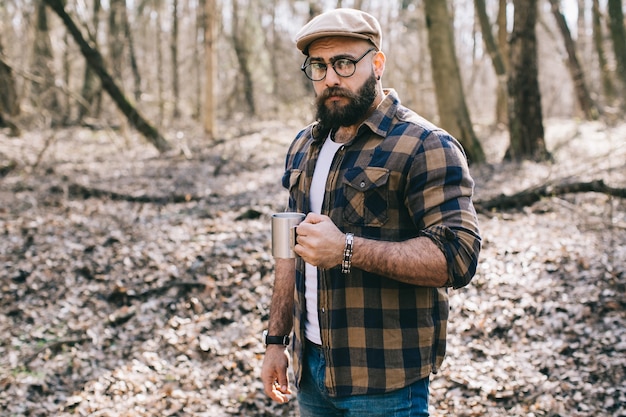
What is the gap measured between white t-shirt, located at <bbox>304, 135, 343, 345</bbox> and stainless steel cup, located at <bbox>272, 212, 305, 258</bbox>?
0.79 ft

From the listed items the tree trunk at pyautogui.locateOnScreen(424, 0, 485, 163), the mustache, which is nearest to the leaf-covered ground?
the tree trunk at pyautogui.locateOnScreen(424, 0, 485, 163)

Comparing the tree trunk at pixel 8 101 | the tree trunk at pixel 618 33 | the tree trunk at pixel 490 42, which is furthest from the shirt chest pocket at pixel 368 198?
the tree trunk at pixel 8 101

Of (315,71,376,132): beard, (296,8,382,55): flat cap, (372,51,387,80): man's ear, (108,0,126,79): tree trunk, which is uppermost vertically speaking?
(108,0,126,79): tree trunk

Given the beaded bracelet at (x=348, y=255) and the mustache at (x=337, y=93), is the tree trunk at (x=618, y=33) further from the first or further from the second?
the beaded bracelet at (x=348, y=255)

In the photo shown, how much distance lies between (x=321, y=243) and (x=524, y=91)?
11.6m

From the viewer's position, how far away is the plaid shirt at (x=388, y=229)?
7.06 feet

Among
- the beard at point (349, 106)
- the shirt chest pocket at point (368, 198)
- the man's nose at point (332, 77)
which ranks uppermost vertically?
the man's nose at point (332, 77)

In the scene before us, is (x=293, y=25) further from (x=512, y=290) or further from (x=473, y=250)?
(x=473, y=250)

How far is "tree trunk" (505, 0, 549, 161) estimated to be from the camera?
39.6ft

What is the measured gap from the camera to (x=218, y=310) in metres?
6.45

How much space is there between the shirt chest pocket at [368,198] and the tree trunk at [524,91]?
36.7ft

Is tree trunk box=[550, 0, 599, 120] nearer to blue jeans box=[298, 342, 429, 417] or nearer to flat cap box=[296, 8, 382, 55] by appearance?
flat cap box=[296, 8, 382, 55]

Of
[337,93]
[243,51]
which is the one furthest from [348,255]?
[243,51]

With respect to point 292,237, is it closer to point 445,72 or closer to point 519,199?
point 519,199
